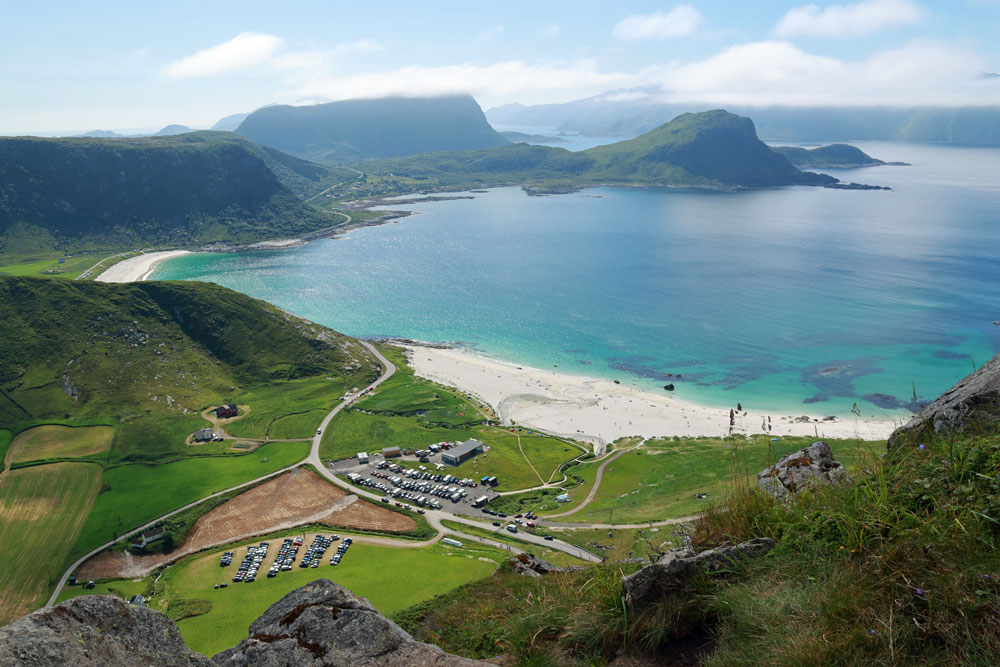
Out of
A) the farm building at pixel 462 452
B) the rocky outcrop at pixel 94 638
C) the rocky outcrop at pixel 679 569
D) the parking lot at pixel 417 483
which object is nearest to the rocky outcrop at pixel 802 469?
the rocky outcrop at pixel 679 569

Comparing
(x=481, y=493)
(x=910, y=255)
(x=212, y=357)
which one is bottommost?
(x=481, y=493)

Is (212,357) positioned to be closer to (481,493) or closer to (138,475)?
(138,475)

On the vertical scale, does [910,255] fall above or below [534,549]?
above

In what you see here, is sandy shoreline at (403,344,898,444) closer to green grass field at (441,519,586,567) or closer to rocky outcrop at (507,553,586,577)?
green grass field at (441,519,586,567)

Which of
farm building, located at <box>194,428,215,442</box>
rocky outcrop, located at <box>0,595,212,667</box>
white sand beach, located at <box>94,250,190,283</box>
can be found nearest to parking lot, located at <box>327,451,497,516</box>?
farm building, located at <box>194,428,215,442</box>

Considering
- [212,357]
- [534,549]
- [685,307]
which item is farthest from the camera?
[685,307]

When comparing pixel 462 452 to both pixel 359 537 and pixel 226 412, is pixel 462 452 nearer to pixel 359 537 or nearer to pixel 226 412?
pixel 359 537

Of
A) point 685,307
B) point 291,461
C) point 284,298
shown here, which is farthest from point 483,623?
point 284,298
